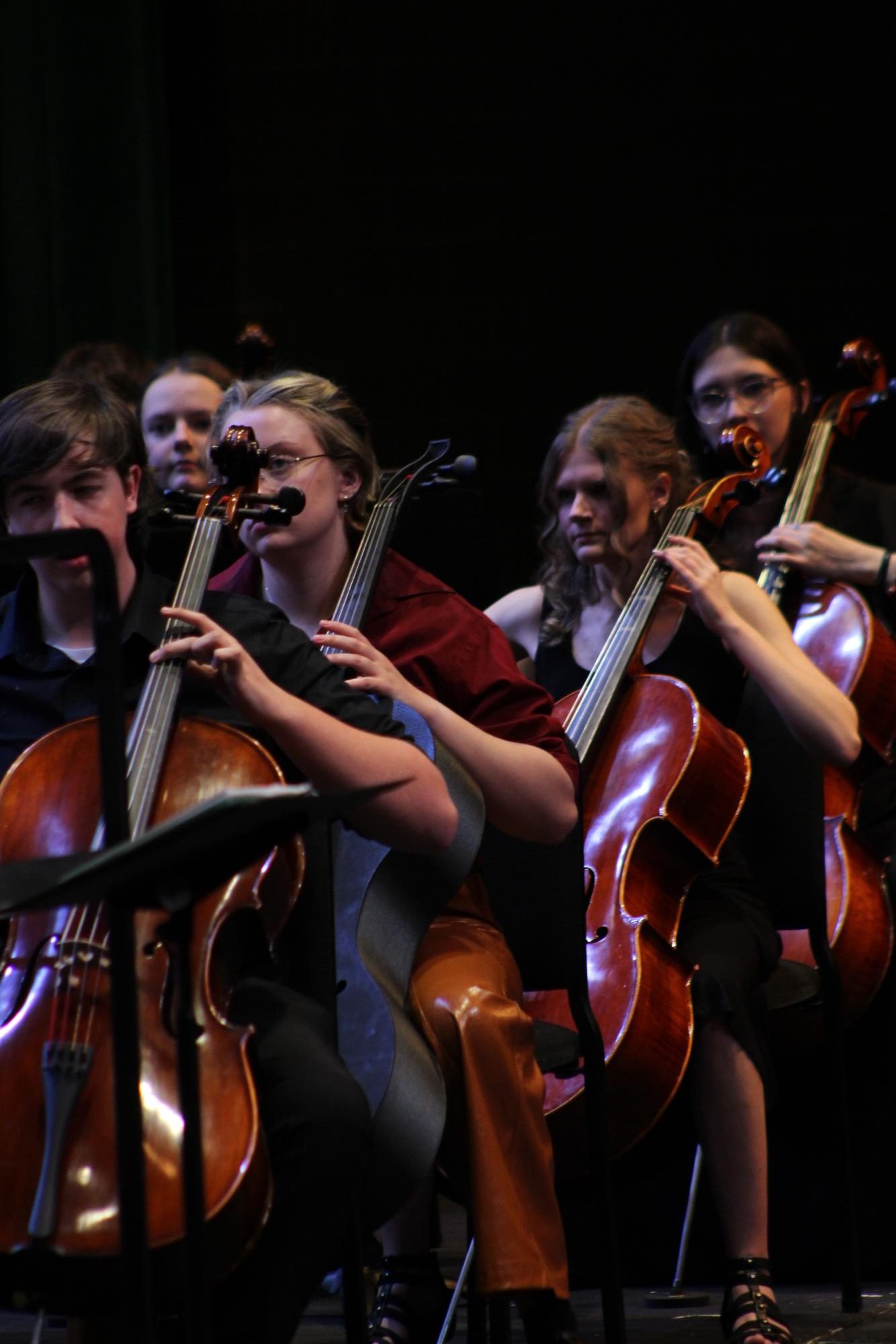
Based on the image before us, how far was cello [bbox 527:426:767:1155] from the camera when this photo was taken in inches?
80.3

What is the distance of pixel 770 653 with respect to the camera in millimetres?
2416

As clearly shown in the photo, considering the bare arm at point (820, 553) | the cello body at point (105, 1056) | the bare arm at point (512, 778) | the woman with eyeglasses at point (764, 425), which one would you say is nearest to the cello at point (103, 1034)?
the cello body at point (105, 1056)

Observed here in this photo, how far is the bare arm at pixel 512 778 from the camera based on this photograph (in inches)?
75.0

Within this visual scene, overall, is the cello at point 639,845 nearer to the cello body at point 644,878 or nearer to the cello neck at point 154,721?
the cello body at point 644,878

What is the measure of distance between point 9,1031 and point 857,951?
139cm

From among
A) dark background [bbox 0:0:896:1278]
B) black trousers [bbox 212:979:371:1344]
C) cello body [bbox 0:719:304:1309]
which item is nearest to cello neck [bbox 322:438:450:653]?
cello body [bbox 0:719:304:1309]

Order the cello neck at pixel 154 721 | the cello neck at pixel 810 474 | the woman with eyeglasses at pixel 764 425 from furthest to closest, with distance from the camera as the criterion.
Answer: the woman with eyeglasses at pixel 764 425, the cello neck at pixel 810 474, the cello neck at pixel 154 721

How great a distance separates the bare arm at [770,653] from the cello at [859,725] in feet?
0.35

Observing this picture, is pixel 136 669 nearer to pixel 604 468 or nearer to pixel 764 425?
pixel 604 468

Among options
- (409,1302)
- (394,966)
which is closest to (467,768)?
(394,966)

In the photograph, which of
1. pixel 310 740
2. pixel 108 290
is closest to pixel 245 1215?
pixel 310 740

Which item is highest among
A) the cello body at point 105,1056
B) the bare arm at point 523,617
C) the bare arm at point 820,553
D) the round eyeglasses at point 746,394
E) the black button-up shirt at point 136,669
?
the round eyeglasses at point 746,394

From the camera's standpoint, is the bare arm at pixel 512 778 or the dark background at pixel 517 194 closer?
the bare arm at pixel 512 778

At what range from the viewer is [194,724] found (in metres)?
1.64
